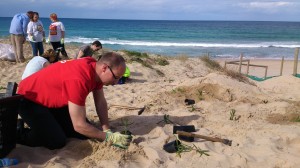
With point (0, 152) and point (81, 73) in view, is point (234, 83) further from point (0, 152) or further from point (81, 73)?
point (0, 152)

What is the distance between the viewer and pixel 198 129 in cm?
394

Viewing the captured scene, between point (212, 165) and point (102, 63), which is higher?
point (102, 63)

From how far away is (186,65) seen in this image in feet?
38.2

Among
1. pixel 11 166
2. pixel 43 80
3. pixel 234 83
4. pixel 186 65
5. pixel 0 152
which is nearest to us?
pixel 11 166

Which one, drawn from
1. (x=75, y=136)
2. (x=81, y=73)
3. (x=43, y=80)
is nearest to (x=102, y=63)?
(x=81, y=73)

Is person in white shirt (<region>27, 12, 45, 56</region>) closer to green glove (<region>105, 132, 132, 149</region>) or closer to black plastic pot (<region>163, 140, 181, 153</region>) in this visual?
green glove (<region>105, 132, 132, 149</region>)

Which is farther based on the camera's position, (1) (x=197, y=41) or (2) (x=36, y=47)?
(1) (x=197, y=41)

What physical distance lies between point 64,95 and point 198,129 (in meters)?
1.67

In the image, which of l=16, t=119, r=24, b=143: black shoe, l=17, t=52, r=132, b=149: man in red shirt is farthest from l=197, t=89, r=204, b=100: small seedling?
l=16, t=119, r=24, b=143: black shoe

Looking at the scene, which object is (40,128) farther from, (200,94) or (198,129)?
(200,94)

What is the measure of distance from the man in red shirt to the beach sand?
11 cm

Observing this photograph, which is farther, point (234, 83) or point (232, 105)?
point (234, 83)

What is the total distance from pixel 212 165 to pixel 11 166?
5.77 feet

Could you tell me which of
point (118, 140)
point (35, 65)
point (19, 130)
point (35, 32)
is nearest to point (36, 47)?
point (35, 32)
